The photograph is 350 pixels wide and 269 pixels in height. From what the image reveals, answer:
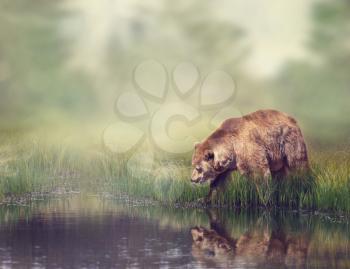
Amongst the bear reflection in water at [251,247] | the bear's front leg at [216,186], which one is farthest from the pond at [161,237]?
the bear's front leg at [216,186]

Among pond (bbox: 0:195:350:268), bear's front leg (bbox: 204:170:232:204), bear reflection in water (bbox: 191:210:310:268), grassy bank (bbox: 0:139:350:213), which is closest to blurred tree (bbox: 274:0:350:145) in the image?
grassy bank (bbox: 0:139:350:213)

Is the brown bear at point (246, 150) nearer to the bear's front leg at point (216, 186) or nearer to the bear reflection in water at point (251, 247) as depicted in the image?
the bear's front leg at point (216, 186)

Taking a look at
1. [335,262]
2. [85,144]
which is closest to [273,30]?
[85,144]

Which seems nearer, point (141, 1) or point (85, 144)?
point (85, 144)

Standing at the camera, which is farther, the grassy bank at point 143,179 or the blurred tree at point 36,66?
the blurred tree at point 36,66

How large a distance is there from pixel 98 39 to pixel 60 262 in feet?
22.1

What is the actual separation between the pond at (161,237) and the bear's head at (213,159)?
0.32 meters

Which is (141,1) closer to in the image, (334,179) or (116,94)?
(116,94)

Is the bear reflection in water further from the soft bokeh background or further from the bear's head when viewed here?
the soft bokeh background

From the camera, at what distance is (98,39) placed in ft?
41.7

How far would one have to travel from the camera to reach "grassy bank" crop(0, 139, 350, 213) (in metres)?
8.87

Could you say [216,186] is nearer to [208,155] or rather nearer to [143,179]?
[208,155]

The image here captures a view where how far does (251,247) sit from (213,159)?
2.12 meters

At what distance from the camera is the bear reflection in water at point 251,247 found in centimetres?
630
